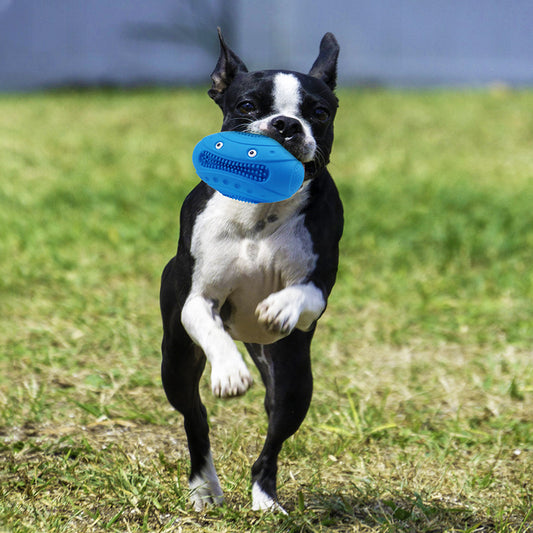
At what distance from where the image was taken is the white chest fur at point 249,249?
90.4 inches

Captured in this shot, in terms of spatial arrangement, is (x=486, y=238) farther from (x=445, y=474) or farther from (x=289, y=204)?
(x=289, y=204)

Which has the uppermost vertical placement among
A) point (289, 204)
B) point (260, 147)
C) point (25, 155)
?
point (260, 147)

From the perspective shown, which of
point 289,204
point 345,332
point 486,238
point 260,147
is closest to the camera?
point 260,147

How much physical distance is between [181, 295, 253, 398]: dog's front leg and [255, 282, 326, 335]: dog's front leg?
0.12 metres

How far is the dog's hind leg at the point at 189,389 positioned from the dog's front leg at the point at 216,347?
7.3 inches

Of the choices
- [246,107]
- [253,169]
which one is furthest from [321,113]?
[253,169]

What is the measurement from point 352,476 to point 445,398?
1.09 m

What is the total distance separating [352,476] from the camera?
3002 mm

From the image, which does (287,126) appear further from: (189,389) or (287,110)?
(189,389)

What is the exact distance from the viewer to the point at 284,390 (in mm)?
2541

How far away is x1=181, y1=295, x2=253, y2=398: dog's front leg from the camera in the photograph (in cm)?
206

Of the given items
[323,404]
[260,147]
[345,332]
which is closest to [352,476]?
[323,404]

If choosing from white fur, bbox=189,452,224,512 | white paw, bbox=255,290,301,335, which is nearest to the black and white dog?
white paw, bbox=255,290,301,335

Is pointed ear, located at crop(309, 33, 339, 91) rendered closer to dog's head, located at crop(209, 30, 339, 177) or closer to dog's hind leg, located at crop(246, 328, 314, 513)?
dog's head, located at crop(209, 30, 339, 177)
